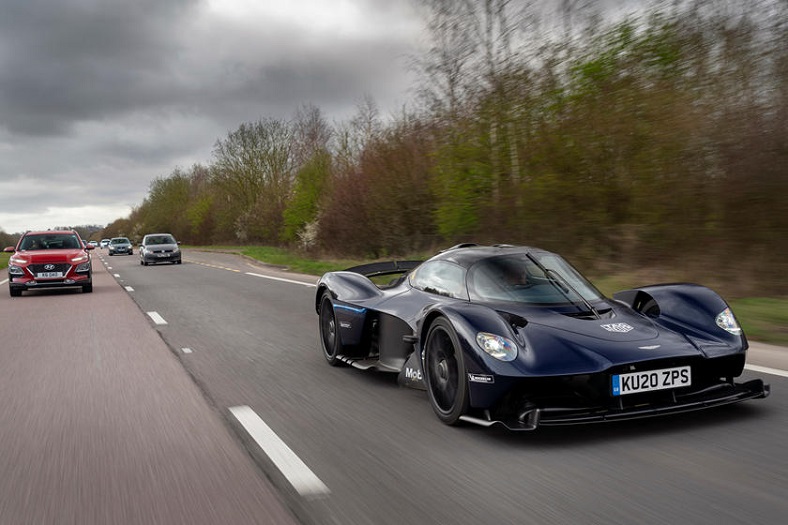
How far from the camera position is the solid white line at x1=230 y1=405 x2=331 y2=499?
351 centimetres

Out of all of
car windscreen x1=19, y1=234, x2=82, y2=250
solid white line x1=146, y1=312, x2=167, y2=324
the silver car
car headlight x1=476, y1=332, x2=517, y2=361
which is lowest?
the silver car

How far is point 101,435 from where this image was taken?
4664mm

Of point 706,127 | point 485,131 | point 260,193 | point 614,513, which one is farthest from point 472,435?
point 260,193

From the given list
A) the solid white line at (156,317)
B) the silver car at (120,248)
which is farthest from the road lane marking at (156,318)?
the silver car at (120,248)

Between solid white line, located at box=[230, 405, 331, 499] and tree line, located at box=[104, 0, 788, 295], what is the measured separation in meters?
9.14

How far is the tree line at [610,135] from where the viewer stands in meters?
11.8

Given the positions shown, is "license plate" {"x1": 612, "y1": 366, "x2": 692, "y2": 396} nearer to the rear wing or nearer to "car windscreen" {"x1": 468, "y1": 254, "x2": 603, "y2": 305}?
"car windscreen" {"x1": 468, "y1": 254, "x2": 603, "y2": 305}

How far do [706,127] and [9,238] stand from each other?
101194mm

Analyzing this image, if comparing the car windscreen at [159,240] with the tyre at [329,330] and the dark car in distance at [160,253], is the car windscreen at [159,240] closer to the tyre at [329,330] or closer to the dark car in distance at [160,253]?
the dark car in distance at [160,253]

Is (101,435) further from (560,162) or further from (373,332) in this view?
(560,162)

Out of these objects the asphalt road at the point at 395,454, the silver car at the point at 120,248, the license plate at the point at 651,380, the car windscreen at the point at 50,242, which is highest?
the car windscreen at the point at 50,242

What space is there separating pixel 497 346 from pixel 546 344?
286mm

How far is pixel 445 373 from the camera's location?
4645 millimetres

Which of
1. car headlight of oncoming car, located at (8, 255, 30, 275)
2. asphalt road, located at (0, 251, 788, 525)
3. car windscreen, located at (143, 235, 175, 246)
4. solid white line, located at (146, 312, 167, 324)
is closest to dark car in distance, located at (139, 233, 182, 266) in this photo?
car windscreen, located at (143, 235, 175, 246)
